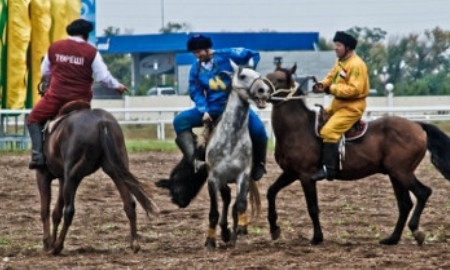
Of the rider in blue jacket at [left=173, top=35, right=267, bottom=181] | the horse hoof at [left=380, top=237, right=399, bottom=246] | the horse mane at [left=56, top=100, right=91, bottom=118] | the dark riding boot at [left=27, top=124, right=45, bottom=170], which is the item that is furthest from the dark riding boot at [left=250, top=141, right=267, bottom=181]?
the dark riding boot at [left=27, top=124, right=45, bottom=170]

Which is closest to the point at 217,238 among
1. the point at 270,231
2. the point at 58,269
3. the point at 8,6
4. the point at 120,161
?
the point at 270,231

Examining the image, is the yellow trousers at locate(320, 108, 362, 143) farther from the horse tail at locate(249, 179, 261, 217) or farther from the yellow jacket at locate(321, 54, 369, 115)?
the horse tail at locate(249, 179, 261, 217)

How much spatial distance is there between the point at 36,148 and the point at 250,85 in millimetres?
2324

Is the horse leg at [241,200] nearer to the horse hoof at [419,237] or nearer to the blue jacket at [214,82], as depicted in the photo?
the blue jacket at [214,82]

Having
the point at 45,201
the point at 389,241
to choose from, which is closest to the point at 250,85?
the point at 389,241

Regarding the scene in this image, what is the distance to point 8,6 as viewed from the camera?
2803 centimetres

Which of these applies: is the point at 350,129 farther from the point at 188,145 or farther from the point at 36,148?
the point at 36,148

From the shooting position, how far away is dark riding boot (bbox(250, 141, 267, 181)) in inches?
534

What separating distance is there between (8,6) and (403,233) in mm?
15685

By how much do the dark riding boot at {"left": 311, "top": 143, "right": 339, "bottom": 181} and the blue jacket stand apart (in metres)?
1.20

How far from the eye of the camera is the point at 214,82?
539 inches

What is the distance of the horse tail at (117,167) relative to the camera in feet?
40.7

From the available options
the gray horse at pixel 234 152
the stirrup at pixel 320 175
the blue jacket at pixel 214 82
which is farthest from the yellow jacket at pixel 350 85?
Answer: the blue jacket at pixel 214 82

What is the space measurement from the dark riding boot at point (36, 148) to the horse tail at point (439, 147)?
13.1 feet
